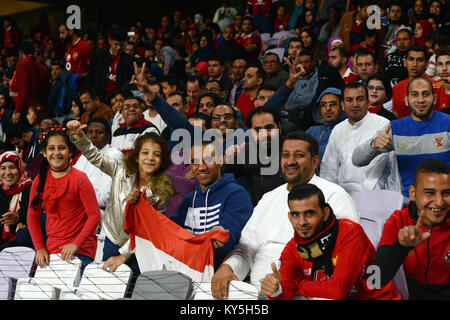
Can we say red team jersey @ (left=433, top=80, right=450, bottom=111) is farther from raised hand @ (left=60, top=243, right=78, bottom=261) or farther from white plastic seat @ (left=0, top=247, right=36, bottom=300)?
white plastic seat @ (left=0, top=247, right=36, bottom=300)

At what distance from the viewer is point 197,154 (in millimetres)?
3842

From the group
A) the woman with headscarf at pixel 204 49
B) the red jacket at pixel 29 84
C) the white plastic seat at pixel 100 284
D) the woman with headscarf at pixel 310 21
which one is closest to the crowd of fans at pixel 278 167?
the white plastic seat at pixel 100 284

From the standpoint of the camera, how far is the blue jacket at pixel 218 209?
3547 mm

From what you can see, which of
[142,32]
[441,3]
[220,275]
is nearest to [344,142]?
[220,275]

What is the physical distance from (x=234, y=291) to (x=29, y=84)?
7.40 metres

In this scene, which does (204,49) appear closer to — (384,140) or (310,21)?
(310,21)

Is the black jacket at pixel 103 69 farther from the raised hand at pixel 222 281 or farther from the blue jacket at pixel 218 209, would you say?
the raised hand at pixel 222 281

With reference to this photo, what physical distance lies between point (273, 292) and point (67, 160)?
2001mm

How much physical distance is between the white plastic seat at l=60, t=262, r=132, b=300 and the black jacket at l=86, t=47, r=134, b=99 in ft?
18.4

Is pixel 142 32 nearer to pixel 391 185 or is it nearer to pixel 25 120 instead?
pixel 25 120

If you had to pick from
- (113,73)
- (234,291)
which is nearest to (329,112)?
(234,291)

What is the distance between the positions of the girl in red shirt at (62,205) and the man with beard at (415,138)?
1964 millimetres

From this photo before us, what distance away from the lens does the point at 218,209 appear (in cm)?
366

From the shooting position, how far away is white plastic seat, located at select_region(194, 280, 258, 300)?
9.57 feet
